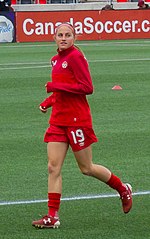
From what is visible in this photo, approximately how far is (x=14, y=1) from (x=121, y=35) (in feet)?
86.0

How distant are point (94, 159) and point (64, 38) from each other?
12.4 feet

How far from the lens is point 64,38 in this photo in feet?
27.9

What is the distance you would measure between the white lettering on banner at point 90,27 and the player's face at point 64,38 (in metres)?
28.5

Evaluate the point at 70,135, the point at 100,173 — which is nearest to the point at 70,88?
the point at 70,135

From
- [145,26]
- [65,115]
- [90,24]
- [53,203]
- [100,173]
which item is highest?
[65,115]

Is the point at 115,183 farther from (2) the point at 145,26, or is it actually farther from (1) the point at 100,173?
(2) the point at 145,26

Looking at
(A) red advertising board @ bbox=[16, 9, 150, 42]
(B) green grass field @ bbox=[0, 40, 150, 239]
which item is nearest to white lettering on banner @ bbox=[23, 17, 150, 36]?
(A) red advertising board @ bbox=[16, 9, 150, 42]

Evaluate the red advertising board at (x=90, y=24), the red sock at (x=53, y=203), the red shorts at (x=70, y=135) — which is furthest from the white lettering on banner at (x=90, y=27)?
the red sock at (x=53, y=203)

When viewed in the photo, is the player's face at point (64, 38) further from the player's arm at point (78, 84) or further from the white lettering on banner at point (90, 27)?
the white lettering on banner at point (90, 27)

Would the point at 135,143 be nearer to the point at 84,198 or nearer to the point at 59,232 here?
the point at 84,198

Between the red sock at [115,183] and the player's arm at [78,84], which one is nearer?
the player's arm at [78,84]

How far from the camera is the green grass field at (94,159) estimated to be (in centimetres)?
854

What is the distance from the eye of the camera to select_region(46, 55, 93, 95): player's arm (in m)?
8.39

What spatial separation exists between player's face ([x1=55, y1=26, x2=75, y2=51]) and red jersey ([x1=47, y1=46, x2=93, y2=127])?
0.06 metres
